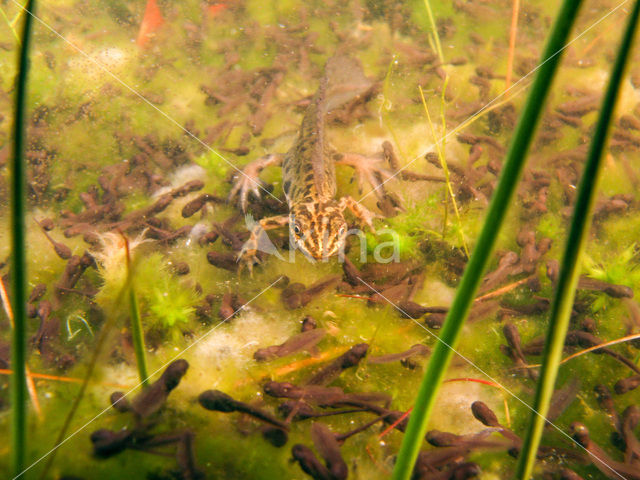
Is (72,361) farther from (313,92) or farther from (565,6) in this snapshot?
(313,92)

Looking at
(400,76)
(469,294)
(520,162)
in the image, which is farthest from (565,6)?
(400,76)

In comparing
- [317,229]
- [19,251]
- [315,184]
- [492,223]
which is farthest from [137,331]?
[315,184]

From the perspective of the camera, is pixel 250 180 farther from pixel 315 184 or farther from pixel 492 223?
pixel 492 223

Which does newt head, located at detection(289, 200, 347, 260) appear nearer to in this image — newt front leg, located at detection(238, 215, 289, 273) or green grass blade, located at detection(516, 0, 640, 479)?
newt front leg, located at detection(238, 215, 289, 273)

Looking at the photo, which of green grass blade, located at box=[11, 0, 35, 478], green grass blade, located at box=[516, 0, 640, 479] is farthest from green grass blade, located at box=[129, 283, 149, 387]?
green grass blade, located at box=[516, 0, 640, 479]

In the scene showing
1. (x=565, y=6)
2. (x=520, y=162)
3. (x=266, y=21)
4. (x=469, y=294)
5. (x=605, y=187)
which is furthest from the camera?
(x=266, y=21)

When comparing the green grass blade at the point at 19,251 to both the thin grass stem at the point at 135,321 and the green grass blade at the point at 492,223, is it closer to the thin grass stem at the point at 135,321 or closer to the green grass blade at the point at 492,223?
the thin grass stem at the point at 135,321

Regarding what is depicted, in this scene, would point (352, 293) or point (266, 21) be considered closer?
point (352, 293)

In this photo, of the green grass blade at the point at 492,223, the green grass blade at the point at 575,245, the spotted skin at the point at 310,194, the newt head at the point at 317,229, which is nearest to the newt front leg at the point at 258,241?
the spotted skin at the point at 310,194
